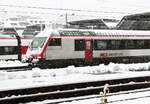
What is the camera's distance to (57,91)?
11.6 meters

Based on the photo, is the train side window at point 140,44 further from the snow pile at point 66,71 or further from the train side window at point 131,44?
the snow pile at point 66,71

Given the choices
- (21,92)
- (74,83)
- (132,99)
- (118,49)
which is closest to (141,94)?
(132,99)

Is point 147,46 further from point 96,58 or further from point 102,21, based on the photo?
point 102,21

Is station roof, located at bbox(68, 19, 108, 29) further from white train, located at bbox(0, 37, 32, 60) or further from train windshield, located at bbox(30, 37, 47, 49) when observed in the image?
train windshield, located at bbox(30, 37, 47, 49)

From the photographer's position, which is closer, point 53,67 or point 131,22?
point 53,67

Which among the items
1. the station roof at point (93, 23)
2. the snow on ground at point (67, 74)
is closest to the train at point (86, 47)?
the snow on ground at point (67, 74)

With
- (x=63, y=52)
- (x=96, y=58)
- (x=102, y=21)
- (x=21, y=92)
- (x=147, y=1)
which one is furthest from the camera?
(x=102, y=21)

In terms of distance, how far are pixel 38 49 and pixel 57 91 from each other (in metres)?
8.54

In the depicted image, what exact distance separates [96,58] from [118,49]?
2243mm

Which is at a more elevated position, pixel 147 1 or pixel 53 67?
pixel 147 1

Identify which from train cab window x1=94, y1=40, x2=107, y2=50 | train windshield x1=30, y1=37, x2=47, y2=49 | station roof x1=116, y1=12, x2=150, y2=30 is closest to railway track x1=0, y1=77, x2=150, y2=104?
train windshield x1=30, y1=37, x2=47, y2=49

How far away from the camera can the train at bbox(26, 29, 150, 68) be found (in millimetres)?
19688

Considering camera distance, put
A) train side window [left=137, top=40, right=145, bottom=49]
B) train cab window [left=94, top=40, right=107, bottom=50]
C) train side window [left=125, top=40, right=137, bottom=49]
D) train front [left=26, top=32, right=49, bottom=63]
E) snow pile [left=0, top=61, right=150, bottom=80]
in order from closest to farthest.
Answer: snow pile [left=0, top=61, right=150, bottom=80]
train front [left=26, top=32, right=49, bottom=63]
train cab window [left=94, top=40, right=107, bottom=50]
train side window [left=125, top=40, right=137, bottom=49]
train side window [left=137, top=40, right=145, bottom=49]

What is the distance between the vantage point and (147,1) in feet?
123
